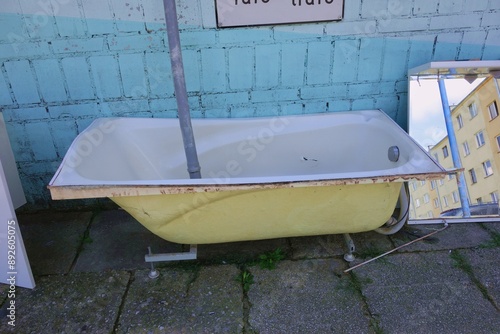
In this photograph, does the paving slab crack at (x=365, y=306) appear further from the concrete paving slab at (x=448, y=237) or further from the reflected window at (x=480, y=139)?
the reflected window at (x=480, y=139)

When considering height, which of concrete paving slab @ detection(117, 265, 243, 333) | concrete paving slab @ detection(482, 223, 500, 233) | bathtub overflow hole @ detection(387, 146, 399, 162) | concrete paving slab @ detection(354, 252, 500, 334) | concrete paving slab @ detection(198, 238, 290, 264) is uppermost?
bathtub overflow hole @ detection(387, 146, 399, 162)

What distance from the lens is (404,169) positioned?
5.45 feet

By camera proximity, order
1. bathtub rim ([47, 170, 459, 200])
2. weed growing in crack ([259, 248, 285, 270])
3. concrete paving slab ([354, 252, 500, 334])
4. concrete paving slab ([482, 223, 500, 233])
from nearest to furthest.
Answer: bathtub rim ([47, 170, 459, 200]) < concrete paving slab ([354, 252, 500, 334]) < weed growing in crack ([259, 248, 285, 270]) < concrete paving slab ([482, 223, 500, 233])

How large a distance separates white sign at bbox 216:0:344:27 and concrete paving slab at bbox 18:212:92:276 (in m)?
1.53

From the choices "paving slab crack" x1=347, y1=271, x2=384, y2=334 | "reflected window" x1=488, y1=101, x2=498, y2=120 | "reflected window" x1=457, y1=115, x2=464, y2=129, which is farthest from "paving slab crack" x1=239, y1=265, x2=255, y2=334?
"reflected window" x1=488, y1=101, x2=498, y2=120

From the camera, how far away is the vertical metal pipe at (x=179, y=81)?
1.78 m

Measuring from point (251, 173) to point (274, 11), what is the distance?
96cm

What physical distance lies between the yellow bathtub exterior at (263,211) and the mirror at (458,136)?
1.94 feet

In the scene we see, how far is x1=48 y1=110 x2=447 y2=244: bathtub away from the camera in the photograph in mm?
1620

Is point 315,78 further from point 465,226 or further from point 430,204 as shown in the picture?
point 465,226

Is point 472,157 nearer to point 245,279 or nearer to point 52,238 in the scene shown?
point 245,279

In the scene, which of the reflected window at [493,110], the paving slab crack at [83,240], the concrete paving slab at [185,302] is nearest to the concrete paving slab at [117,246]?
the paving slab crack at [83,240]

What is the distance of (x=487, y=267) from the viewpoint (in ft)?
6.59

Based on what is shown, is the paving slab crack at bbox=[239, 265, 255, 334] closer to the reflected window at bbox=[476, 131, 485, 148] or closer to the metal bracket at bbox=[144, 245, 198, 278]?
the metal bracket at bbox=[144, 245, 198, 278]
